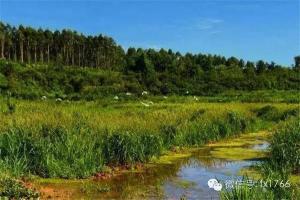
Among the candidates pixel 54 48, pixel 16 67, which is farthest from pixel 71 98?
pixel 54 48

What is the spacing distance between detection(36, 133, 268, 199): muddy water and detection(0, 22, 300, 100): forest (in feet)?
101

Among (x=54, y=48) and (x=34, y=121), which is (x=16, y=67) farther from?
(x=34, y=121)

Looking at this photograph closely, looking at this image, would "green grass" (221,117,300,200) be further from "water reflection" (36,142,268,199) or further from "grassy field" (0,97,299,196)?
"grassy field" (0,97,299,196)

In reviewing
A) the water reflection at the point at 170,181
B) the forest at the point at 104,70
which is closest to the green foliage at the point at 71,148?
the water reflection at the point at 170,181

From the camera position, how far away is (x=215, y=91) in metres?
66.5

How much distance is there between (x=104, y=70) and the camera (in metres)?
84.7

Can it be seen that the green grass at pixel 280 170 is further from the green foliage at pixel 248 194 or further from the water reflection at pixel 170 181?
the water reflection at pixel 170 181

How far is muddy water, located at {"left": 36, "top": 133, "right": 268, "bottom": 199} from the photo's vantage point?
11.8m

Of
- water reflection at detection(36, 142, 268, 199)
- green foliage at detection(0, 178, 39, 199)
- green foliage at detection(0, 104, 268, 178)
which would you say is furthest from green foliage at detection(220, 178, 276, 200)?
green foliage at detection(0, 104, 268, 178)

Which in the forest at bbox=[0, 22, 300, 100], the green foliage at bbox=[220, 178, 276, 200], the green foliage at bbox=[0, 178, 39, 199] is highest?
the forest at bbox=[0, 22, 300, 100]

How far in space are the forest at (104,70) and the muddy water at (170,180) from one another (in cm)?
3079

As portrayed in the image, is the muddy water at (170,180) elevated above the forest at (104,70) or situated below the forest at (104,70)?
below

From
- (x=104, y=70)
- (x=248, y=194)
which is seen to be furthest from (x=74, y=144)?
(x=104, y=70)

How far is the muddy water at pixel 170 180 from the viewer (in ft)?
38.9
